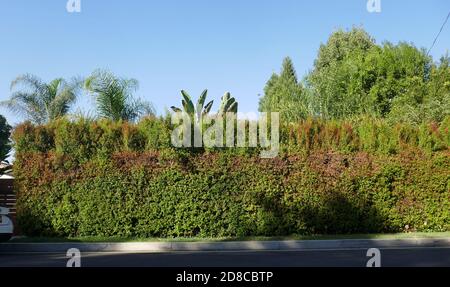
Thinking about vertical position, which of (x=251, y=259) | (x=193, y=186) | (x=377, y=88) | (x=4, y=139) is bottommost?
(x=251, y=259)

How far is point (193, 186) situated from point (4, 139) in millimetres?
20329

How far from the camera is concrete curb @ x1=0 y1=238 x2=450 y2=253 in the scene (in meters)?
13.9

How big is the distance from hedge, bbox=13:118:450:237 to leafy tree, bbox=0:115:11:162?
11291mm

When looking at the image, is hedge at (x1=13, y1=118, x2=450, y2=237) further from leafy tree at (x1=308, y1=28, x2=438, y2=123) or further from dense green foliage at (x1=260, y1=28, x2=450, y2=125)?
leafy tree at (x1=308, y1=28, x2=438, y2=123)

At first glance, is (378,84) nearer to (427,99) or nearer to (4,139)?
(427,99)

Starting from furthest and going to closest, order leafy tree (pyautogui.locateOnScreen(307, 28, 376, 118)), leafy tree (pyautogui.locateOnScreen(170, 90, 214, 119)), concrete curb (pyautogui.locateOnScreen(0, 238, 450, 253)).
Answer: leafy tree (pyautogui.locateOnScreen(307, 28, 376, 118)) → leafy tree (pyautogui.locateOnScreen(170, 90, 214, 119)) → concrete curb (pyautogui.locateOnScreen(0, 238, 450, 253))

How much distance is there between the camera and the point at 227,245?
14.1 metres

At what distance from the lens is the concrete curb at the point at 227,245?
13.9 m

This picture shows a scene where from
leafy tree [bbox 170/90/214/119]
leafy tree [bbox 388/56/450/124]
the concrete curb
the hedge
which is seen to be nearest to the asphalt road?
the concrete curb

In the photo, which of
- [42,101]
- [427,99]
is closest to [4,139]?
[42,101]

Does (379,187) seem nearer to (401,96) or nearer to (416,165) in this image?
(416,165)

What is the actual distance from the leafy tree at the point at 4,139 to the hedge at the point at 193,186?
1129 centimetres

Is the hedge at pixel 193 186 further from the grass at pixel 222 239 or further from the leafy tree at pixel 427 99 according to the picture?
the leafy tree at pixel 427 99
